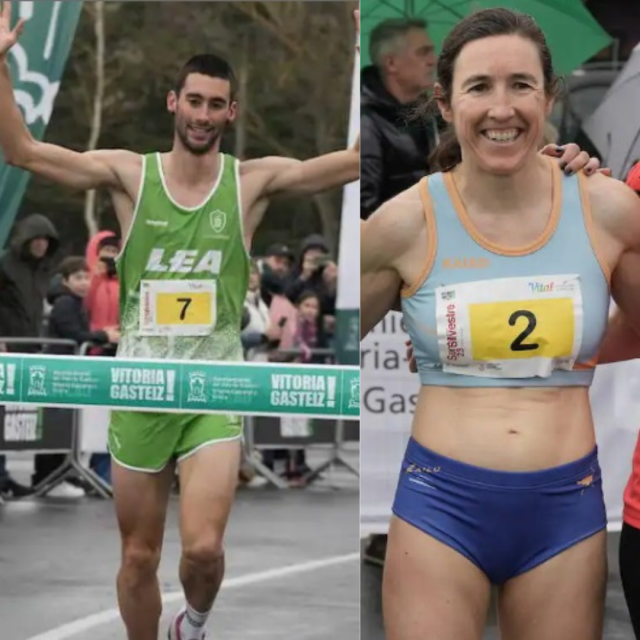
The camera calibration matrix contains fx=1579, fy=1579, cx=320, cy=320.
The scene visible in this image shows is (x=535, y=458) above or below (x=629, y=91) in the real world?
below

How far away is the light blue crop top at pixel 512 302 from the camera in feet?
9.38

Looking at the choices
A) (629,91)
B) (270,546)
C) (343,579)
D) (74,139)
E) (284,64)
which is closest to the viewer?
(629,91)

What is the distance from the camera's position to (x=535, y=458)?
2.90 meters

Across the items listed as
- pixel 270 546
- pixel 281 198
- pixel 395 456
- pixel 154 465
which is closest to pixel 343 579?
pixel 270 546

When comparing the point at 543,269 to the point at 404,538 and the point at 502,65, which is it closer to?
the point at 502,65

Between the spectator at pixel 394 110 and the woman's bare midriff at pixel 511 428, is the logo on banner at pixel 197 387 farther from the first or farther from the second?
the woman's bare midriff at pixel 511 428

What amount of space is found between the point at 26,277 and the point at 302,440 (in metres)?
2.93

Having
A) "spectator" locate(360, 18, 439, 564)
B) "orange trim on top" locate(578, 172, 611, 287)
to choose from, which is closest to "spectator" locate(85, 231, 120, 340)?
"spectator" locate(360, 18, 439, 564)

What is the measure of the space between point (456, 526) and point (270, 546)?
338cm

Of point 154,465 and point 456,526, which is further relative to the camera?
point 154,465

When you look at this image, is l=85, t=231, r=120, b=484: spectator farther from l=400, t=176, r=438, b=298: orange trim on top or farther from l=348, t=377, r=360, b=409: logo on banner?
l=400, t=176, r=438, b=298: orange trim on top

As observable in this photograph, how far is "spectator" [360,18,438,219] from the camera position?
3555 millimetres

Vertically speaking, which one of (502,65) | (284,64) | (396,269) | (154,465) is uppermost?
(284,64)

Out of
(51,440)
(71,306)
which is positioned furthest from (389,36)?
(51,440)
